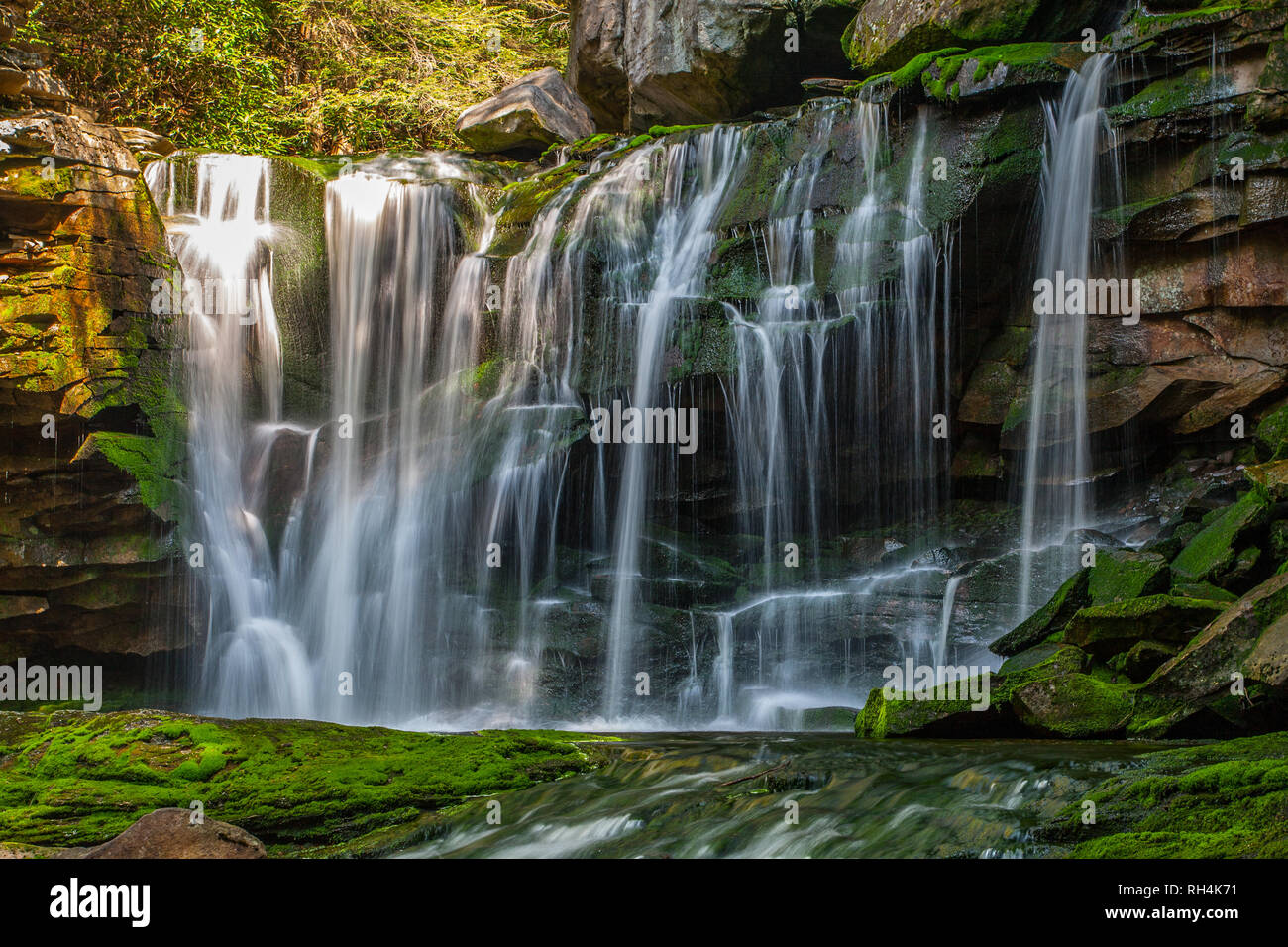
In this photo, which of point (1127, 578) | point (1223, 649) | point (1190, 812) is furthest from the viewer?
point (1127, 578)

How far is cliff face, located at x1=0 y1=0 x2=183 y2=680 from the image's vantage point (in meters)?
11.8

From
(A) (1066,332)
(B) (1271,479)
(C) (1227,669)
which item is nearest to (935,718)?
(C) (1227,669)

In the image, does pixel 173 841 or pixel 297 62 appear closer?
pixel 173 841

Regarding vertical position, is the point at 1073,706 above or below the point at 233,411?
below

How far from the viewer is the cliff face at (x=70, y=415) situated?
11766 mm

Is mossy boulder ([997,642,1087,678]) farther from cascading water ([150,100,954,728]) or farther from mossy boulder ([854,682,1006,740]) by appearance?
cascading water ([150,100,954,728])

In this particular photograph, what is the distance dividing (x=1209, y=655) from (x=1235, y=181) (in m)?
7.00

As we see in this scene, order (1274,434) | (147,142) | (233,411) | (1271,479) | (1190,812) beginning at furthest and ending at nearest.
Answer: (147,142), (233,411), (1274,434), (1271,479), (1190,812)

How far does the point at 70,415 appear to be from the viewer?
11.9 meters

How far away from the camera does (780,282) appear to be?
43.0 feet

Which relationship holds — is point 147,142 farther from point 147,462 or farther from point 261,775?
point 261,775

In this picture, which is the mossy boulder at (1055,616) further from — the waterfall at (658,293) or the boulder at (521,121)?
the boulder at (521,121)

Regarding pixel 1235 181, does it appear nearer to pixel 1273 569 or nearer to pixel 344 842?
pixel 1273 569

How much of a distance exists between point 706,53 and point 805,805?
47.8 feet
